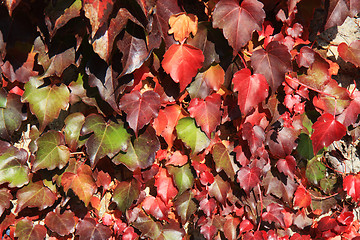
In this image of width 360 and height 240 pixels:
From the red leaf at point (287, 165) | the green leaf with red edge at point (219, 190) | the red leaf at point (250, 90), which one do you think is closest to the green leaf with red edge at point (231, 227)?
the green leaf with red edge at point (219, 190)

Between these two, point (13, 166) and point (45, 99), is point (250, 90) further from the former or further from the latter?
point (13, 166)

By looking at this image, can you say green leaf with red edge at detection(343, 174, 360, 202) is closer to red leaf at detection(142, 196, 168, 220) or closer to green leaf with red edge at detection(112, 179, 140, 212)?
red leaf at detection(142, 196, 168, 220)

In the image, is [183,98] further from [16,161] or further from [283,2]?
[16,161]

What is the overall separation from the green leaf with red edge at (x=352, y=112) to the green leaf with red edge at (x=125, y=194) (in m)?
1.23

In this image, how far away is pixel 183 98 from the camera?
1.78 meters

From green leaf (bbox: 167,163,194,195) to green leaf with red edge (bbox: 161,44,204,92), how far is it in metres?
0.48

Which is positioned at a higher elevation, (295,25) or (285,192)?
(295,25)

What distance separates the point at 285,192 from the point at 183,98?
857 mm

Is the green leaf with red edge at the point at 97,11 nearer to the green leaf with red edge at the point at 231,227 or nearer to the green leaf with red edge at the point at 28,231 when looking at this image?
the green leaf with red edge at the point at 28,231

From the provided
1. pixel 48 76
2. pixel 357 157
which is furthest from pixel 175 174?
pixel 357 157

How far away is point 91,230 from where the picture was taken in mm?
1820

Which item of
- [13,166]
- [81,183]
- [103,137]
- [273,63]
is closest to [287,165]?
[273,63]

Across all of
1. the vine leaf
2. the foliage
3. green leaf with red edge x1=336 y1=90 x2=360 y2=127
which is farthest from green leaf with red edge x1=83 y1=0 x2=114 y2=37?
green leaf with red edge x1=336 y1=90 x2=360 y2=127

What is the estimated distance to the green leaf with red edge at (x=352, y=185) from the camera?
1.85 metres
